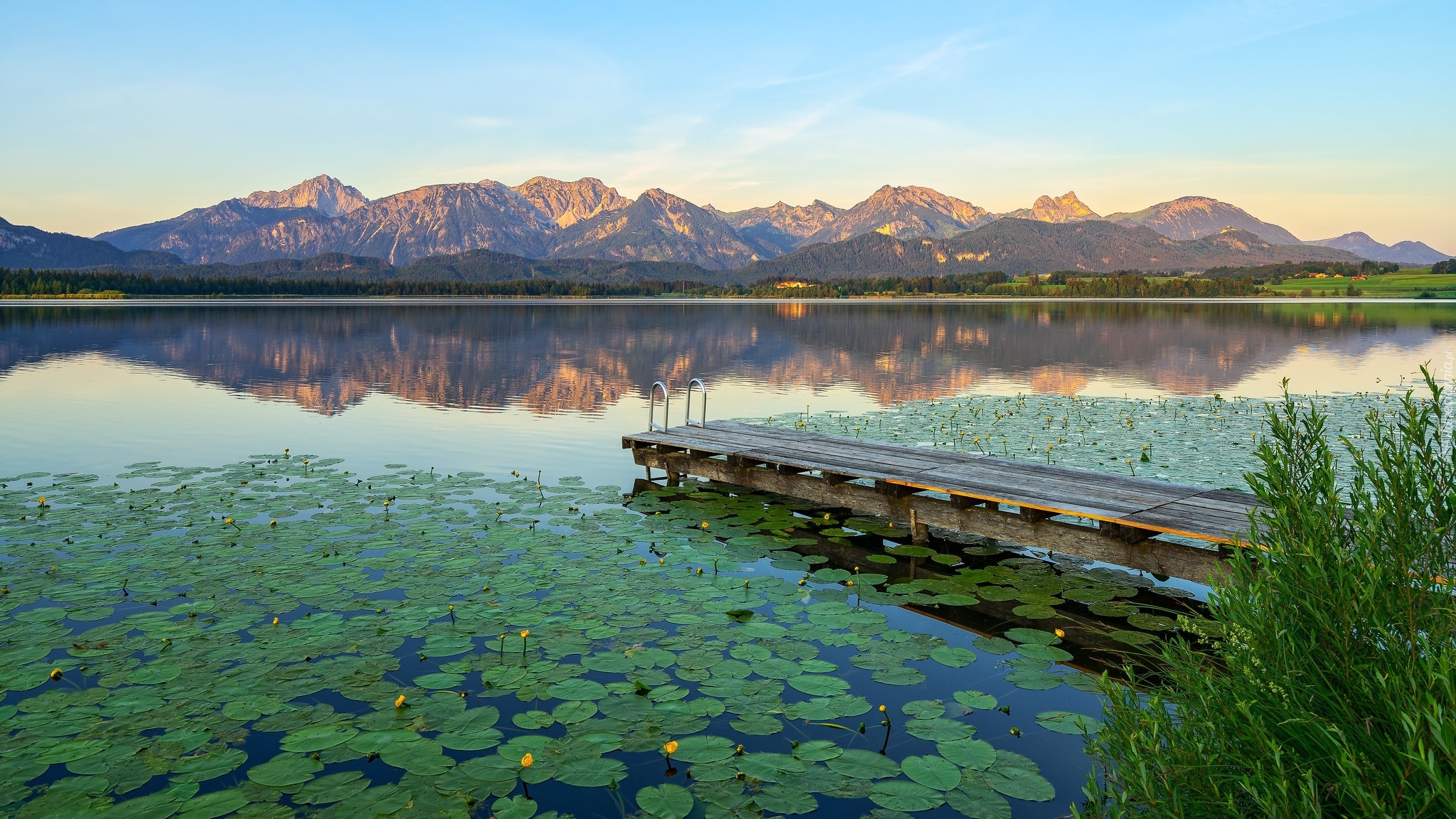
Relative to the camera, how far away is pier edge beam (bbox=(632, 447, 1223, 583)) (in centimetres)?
1138

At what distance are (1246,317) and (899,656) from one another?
117914 millimetres

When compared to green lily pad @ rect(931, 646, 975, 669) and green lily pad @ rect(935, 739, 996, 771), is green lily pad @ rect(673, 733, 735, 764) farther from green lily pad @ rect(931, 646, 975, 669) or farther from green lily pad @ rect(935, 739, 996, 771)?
green lily pad @ rect(931, 646, 975, 669)

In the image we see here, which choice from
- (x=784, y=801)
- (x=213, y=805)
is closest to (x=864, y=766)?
(x=784, y=801)

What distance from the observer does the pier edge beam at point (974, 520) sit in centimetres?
1138

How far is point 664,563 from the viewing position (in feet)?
42.0

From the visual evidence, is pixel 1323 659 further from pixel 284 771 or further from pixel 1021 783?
pixel 284 771

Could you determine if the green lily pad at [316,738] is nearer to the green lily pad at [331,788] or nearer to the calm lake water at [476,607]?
the calm lake water at [476,607]

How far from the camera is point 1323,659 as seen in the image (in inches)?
140

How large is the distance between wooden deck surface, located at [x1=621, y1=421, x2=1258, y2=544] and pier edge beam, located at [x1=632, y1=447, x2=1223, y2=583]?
0.23 m

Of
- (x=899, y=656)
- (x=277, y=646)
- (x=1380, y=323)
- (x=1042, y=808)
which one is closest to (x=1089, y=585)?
(x=899, y=656)

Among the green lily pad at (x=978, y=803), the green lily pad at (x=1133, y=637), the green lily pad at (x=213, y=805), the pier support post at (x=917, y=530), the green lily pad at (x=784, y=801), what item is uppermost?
the pier support post at (x=917, y=530)

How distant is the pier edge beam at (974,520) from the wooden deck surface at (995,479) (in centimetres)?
23

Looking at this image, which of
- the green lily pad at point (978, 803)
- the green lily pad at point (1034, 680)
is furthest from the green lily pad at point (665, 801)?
the green lily pad at point (1034, 680)

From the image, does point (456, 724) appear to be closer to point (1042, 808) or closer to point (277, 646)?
point (277, 646)
